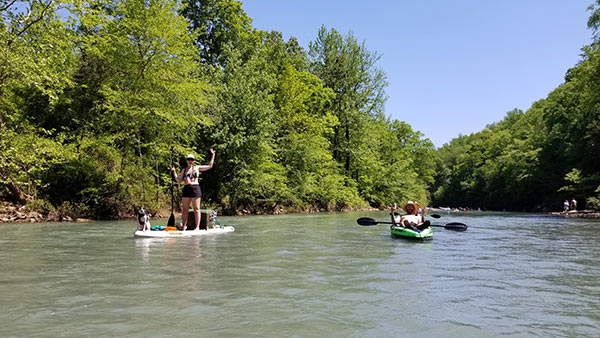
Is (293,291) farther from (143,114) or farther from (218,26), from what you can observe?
(218,26)

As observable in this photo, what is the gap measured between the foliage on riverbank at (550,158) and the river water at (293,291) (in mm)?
28817

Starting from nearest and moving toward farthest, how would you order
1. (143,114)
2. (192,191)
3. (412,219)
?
(192,191)
(412,219)
(143,114)

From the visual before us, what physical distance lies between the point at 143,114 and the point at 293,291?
19614 mm

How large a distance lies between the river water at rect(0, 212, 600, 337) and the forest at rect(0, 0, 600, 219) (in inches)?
384

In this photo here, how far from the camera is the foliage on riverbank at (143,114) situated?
1873 cm

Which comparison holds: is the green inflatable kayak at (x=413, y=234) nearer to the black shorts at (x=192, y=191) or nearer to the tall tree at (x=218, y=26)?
the black shorts at (x=192, y=191)

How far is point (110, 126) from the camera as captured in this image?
24.9 m

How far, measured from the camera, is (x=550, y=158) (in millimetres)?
53375

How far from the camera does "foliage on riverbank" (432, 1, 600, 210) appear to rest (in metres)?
35.7

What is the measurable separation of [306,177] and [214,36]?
49.6 feet

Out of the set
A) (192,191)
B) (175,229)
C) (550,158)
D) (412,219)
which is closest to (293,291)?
(192,191)

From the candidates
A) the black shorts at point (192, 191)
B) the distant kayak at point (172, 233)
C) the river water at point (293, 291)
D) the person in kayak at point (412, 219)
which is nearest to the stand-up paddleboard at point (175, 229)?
the distant kayak at point (172, 233)

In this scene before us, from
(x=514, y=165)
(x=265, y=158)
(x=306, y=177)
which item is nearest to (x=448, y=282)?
(x=265, y=158)

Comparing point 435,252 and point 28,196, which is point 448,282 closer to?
point 435,252
